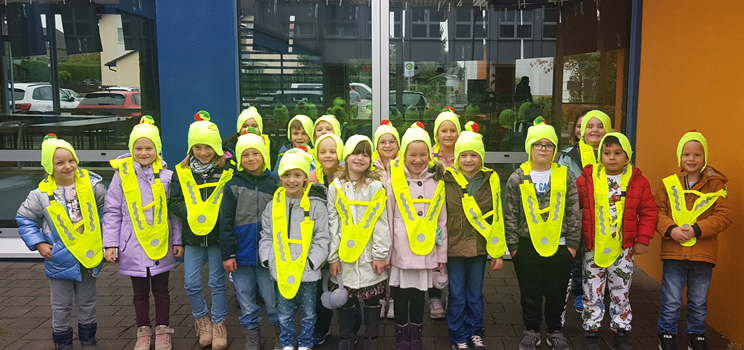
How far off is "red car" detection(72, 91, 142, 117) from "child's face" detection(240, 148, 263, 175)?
3.08 metres

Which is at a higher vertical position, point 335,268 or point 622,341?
point 335,268

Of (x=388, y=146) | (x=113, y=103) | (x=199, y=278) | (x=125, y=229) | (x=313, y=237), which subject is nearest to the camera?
(x=313, y=237)

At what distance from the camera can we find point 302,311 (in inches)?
159

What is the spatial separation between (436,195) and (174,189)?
184cm

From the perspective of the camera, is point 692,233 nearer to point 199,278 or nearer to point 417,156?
point 417,156

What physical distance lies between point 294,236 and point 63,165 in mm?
1661

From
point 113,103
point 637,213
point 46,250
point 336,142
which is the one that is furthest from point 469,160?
point 113,103

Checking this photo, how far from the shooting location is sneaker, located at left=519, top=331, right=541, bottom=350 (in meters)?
4.21

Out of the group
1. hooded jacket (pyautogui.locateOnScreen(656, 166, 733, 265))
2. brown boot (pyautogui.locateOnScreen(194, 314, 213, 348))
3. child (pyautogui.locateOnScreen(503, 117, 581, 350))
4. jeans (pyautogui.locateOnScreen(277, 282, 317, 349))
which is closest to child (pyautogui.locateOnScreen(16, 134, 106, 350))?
brown boot (pyautogui.locateOnScreen(194, 314, 213, 348))

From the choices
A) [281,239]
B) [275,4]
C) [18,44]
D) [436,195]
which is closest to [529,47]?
[275,4]

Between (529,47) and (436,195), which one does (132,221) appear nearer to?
(436,195)

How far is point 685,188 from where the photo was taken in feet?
13.6

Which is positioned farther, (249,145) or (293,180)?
(249,145)

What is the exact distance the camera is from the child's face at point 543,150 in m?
4.09
